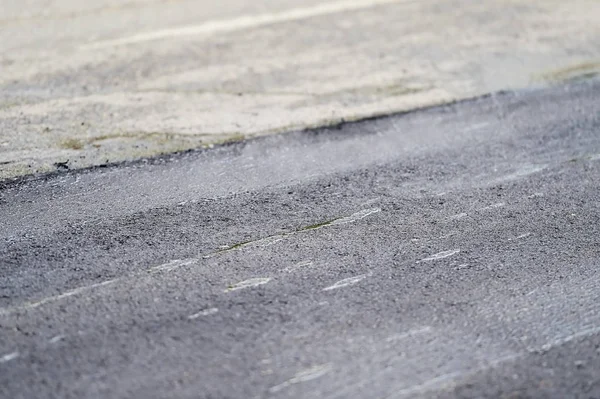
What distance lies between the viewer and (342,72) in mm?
8906

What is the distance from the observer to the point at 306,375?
4344mm

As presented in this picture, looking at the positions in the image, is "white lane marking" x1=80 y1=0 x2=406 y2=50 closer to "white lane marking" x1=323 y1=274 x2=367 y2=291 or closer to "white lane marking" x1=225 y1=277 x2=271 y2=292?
"white lane marking" x1=225 y1=277 x2=271 y2=292

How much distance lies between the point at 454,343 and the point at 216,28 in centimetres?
639

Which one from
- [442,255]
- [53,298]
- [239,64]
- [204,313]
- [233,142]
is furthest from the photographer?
[239,64]

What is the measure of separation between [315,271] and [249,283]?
465mm

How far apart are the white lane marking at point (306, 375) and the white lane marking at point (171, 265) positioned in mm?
1335

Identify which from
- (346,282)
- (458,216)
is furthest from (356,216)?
(346,282)

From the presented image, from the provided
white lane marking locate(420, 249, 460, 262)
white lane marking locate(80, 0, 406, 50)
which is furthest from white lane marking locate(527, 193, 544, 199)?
white lane marking locate(80, 0, 406, 50)

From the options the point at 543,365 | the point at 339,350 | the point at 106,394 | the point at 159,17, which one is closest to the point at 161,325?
the point at 106,394

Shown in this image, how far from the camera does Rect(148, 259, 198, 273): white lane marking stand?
5.23m

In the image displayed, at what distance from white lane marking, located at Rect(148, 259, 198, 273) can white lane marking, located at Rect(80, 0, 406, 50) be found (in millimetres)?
4751

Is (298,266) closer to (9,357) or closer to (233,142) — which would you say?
(9,357)

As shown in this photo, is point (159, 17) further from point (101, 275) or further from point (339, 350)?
point (339, 350)

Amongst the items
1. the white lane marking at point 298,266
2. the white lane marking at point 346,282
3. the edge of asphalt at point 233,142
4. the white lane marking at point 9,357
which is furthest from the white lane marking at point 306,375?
the edge of asphalt at point 233,142
